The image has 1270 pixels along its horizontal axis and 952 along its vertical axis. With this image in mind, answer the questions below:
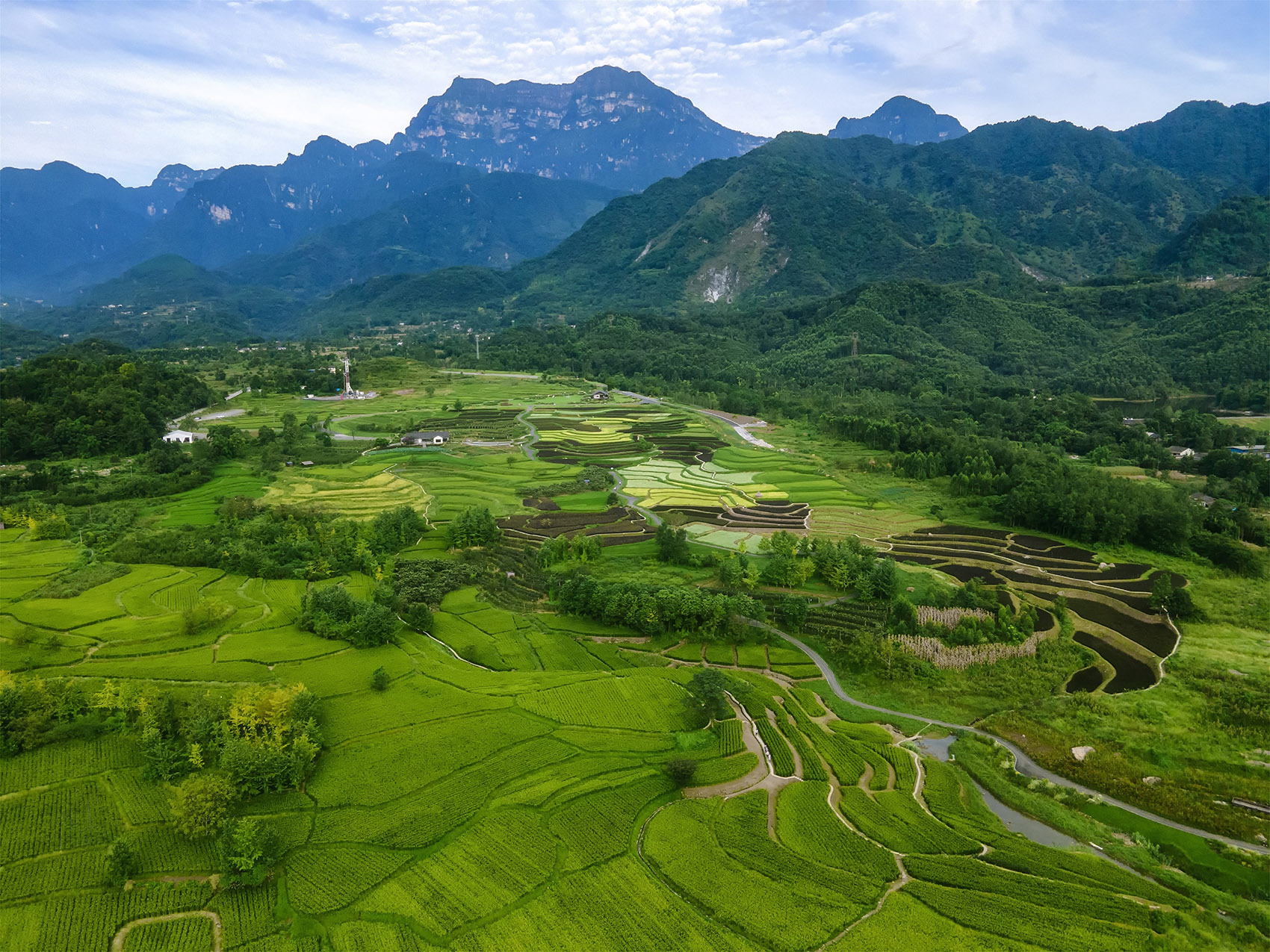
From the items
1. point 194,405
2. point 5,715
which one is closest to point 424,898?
point 5,715

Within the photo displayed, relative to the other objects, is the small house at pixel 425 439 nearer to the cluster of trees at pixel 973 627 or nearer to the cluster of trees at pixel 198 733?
the cluster of trees at pixel 198 733

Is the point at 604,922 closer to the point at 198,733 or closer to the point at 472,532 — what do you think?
the point at 198,733

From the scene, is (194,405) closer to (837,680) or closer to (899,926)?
(837,680)

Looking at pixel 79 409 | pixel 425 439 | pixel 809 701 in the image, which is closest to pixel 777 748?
pixel 809 701

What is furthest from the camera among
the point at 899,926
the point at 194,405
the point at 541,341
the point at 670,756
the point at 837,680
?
the point at 541,341

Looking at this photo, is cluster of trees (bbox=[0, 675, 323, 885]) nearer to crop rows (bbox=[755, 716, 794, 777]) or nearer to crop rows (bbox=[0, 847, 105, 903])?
crop rows (bbox=[0, 847, 105, 903])

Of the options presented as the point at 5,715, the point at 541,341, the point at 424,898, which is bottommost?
the point at 424,898

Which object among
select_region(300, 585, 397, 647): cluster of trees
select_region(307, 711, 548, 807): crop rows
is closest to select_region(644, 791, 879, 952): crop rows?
select_region(307, 711, 548, 807): crop rows
